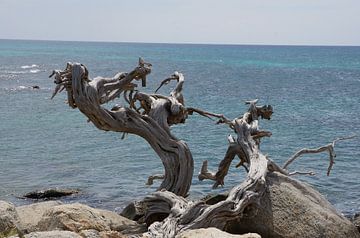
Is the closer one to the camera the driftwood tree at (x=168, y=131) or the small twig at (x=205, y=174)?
the driftwood tree at (x=168, y=131)

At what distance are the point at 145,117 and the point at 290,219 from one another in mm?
3489

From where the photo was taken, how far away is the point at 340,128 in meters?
30.5

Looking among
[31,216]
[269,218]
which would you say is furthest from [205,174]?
[31,216]

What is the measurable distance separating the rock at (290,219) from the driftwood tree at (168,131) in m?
0.20

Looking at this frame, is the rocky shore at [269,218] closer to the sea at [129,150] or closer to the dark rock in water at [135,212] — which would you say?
the dark rock in water at [135,212]

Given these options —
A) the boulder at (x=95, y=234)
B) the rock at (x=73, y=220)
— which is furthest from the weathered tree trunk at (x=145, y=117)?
the boulder at (x=95, y=234)

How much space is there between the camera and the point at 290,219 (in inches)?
409

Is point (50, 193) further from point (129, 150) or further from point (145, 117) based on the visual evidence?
point (145, 117)

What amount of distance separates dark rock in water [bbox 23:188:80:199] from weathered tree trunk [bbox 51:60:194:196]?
255 inches

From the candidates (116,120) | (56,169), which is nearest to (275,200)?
(116,120)

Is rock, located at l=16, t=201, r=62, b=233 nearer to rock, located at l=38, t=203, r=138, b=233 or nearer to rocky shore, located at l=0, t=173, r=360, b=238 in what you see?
rocky shore, located at l=0, t=173, r=360, b=238

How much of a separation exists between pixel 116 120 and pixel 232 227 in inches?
116

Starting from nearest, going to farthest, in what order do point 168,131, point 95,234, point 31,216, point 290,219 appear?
point 95,234, point 290,219, point 31,216, point 168,131

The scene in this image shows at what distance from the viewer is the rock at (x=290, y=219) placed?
1027cm
